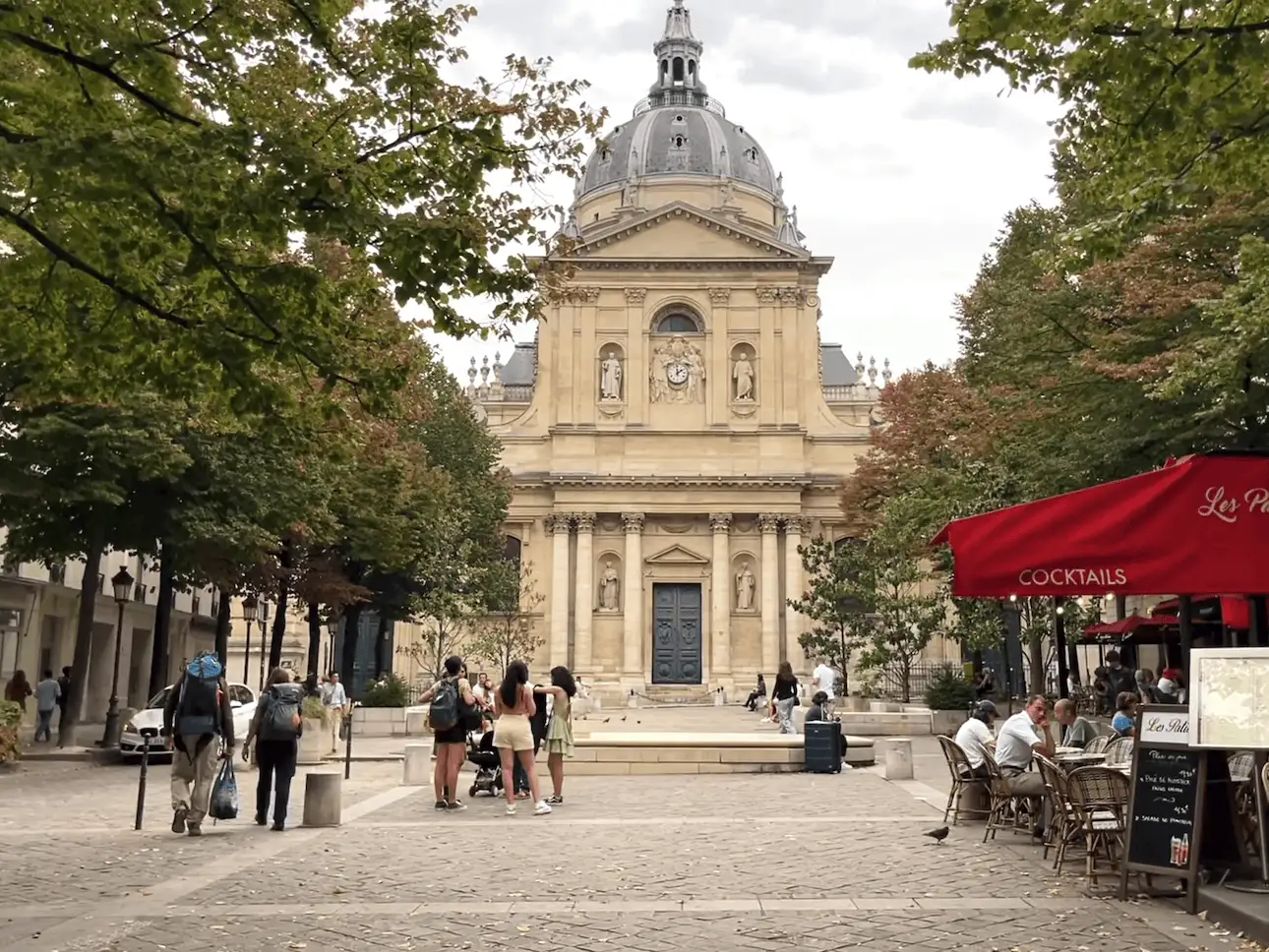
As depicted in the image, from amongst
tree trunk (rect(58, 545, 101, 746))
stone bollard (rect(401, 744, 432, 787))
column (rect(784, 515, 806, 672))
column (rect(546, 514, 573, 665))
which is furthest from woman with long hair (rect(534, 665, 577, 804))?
column (rect(546, 514, 573, 665))

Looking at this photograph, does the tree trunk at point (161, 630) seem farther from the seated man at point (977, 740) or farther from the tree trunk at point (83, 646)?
the seated man at point (977, 740)

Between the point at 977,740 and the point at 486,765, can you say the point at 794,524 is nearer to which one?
the point at 486,765

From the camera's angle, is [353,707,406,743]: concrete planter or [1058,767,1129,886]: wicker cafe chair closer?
[1058,767,1129,886]: wicker cafe chair

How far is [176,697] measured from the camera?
1306 cm

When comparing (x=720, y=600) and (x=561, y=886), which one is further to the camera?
(x=720, y=600)

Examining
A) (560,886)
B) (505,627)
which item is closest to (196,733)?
(560,886)

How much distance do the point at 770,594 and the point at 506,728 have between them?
39616 millimetres

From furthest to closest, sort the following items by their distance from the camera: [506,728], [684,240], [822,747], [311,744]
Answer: [684,240] → [311,744] → [822,747] → [506,728]

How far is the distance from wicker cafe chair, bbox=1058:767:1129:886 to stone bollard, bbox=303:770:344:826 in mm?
7654

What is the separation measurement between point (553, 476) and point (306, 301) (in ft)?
147

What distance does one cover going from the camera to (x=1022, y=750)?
1228 cm

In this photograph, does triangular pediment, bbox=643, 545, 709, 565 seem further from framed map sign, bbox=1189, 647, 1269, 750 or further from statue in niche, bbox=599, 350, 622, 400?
framed map sign, bbox=1189, 647, 1269, 750

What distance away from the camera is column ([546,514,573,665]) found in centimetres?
5375

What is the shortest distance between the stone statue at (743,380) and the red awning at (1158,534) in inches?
1884
